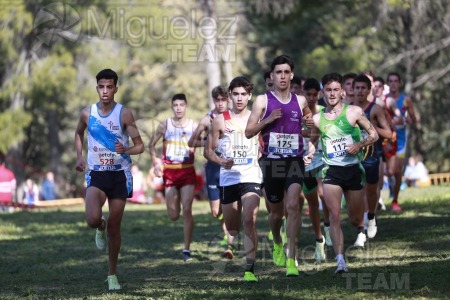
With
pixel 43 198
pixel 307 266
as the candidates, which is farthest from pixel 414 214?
pixel 43 198

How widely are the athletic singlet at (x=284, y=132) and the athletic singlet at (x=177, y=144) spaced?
359 centimetres

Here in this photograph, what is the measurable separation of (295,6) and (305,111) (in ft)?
97.8

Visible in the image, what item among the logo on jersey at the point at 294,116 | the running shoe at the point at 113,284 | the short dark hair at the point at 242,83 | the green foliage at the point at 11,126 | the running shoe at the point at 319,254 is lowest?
the running shoe at the point at 113,284

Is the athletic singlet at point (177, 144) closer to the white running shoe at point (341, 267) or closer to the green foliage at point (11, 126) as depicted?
the white running shoe at point (341, 267)

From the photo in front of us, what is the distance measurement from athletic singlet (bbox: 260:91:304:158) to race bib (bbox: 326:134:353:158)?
51 cm

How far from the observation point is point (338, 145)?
1123 cm

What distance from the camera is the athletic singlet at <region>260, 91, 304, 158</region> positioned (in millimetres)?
10812

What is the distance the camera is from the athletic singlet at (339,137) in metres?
11.2

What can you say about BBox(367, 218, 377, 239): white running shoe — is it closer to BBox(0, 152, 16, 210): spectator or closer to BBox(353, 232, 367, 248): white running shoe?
BBox(353, 232, 367, 248): white running shoe

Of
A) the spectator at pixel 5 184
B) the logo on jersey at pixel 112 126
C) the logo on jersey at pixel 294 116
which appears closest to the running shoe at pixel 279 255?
A: the logo on jersey at pixel 294 116

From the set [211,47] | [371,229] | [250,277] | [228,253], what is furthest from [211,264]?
[211,47]

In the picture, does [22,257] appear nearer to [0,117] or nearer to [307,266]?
[307,266]

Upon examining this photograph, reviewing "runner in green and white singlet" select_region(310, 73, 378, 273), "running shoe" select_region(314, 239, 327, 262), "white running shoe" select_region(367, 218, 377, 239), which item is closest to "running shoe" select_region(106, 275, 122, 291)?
"runner in green and white singlet" select_region(310, 73, 378, 273)

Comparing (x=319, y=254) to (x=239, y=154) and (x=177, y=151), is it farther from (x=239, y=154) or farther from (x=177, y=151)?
(x=177, y=151)
